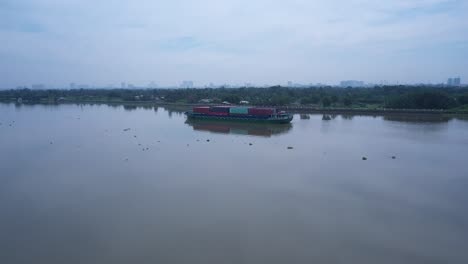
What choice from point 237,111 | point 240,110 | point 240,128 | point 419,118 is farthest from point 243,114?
point 419,118

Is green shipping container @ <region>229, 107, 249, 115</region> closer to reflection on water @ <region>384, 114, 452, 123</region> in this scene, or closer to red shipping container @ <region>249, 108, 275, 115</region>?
red shipping container @ <region>249, 108, 275, 115</region>

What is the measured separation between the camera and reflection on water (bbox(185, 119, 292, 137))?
1713 cm

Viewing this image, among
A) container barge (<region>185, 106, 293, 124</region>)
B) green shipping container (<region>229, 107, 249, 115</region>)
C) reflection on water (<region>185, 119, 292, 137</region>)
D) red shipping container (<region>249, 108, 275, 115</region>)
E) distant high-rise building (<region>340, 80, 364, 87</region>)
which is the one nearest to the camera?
reflection on water (<region>185, 119, 292, 137</region>)

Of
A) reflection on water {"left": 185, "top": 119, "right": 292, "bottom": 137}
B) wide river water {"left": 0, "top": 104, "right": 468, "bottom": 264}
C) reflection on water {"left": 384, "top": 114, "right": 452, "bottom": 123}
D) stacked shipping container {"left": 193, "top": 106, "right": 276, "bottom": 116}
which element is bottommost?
wide river water {"left": 0, "top": 104, "right": 468, "bottom": 264}

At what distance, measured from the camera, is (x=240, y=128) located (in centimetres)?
1870

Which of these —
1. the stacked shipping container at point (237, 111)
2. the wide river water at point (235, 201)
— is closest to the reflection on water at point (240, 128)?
the stacked shipping container at point (237, 111)

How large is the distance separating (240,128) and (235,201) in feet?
37.8

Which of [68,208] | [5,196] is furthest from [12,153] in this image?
[68,208]

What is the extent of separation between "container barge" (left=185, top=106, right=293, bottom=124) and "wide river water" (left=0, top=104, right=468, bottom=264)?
6074 mm

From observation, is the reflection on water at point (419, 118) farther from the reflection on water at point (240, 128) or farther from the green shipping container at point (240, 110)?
the green shipping container at point (240, 110)

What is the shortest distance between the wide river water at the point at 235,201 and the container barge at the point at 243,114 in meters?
6.07

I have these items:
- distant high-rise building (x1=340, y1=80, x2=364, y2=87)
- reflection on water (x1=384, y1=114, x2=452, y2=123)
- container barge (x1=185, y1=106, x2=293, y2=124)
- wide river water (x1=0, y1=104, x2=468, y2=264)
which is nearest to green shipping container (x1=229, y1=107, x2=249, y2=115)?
container barge (x1=185, y1=106, x2=293, y2=124)

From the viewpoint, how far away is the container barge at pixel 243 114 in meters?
20.0

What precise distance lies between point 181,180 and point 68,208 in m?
2.88
